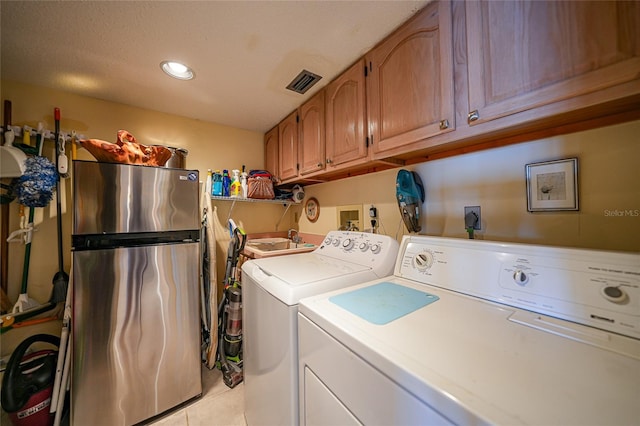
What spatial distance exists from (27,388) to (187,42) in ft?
7.15

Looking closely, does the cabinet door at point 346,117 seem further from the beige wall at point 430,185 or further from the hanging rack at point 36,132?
the hanging rack at point 36,132

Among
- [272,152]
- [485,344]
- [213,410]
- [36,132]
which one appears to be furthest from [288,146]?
[213,410]

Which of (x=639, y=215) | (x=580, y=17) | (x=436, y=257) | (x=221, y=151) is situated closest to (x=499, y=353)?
(x=436, y=257)

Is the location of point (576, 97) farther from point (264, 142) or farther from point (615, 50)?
point (264, 142)

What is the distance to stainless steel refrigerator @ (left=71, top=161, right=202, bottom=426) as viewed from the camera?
48.3 inches

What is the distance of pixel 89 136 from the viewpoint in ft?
5.68

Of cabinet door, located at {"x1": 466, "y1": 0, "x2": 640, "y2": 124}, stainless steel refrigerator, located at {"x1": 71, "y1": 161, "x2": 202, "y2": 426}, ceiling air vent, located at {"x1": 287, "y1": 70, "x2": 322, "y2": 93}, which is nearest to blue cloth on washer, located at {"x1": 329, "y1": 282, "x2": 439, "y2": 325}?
cabinet door, located at {"x1": 466, "y1": 0, "x2": 640, "y2": 124}

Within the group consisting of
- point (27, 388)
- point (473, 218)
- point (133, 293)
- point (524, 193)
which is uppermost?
point (524, 193)

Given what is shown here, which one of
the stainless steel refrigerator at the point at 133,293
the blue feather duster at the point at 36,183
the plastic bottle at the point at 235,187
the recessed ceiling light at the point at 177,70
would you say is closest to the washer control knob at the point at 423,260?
the stainless steel refrigerator at the point at 133,293

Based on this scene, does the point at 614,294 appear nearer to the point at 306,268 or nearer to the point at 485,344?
the point at 485,344

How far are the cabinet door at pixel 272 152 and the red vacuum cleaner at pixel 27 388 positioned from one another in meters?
2.06

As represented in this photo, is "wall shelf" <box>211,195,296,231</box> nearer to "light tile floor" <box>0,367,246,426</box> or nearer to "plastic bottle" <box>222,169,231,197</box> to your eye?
"plastic bottle" <box>222,169,231,197</box>

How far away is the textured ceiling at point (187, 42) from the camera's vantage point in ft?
3.36

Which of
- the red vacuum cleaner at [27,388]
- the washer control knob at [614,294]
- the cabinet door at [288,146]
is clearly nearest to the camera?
the washer control knob at [614,294]
